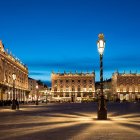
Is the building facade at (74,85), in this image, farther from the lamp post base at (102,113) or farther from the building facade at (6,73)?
the lamp post base at (102,113)

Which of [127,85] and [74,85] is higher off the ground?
[74,85]

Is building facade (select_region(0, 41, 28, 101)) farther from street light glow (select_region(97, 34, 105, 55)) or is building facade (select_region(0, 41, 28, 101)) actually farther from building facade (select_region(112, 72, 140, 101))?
building facade (select_region(112, 72, 140, 101))

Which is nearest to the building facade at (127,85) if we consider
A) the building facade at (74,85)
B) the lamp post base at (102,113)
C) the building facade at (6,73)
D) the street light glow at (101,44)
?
the building facade at (74,85)

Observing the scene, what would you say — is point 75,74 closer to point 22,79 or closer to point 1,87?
point 22,79

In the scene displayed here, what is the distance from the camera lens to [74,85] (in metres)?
192

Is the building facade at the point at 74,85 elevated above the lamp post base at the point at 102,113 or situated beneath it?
elevated above

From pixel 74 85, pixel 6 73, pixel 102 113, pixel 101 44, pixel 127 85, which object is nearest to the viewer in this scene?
pixel 102 113

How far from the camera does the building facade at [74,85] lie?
625 feet

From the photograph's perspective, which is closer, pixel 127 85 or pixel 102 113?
pixel 102 113

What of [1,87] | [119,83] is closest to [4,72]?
[1,87]

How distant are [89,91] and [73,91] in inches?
351

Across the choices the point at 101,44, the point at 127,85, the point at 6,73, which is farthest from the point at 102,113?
the point at 127,85

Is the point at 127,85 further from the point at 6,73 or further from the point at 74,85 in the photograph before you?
the point at 6,73

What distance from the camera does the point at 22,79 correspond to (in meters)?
120
